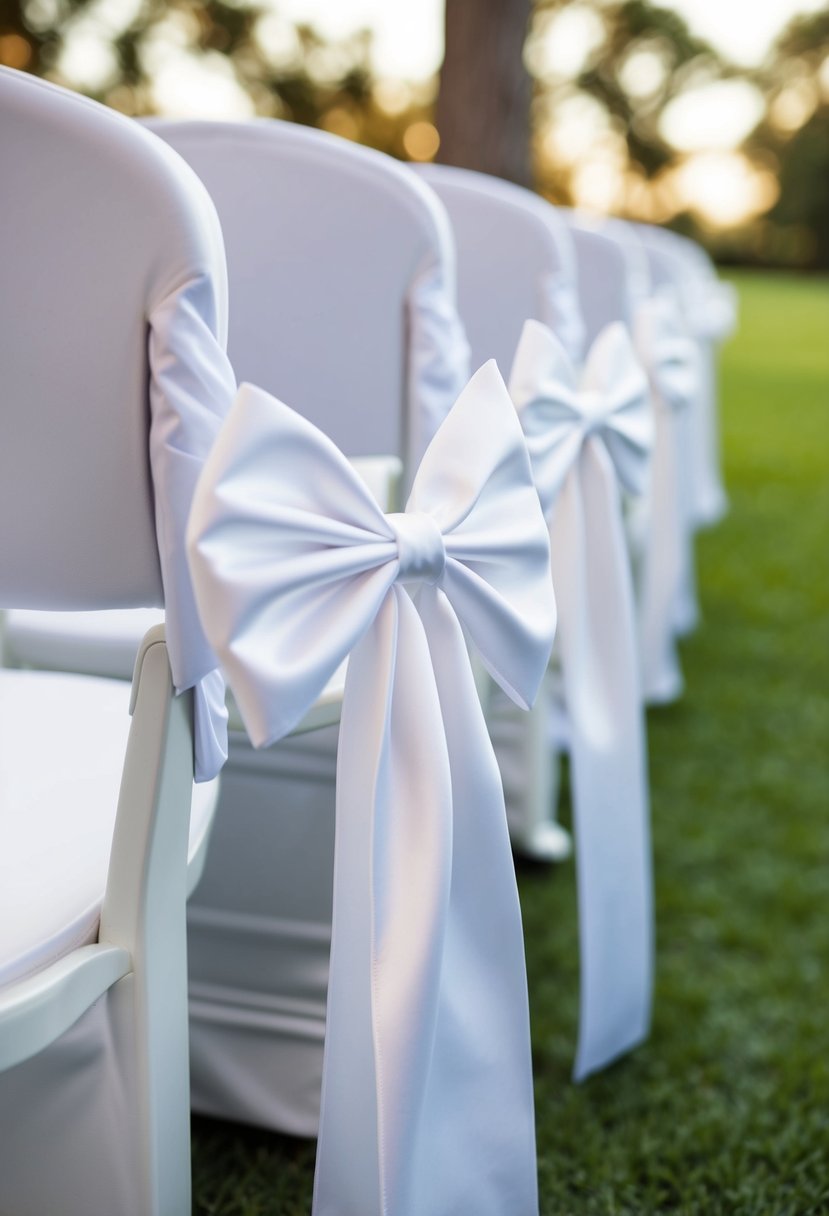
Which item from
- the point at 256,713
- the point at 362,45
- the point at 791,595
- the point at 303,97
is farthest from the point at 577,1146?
the point at 362,45

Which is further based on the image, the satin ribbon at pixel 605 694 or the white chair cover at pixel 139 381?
the satin ribbon at pixel 605 694

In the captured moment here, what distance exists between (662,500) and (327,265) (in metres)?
1.59

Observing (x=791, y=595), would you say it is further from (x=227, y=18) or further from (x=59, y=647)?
(x=227, y=18)

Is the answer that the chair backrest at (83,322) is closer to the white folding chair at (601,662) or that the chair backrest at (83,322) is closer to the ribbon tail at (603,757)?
the white folding chair at (601,662)

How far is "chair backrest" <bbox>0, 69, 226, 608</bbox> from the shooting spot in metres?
0.71

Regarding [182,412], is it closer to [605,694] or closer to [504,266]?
[605,694]

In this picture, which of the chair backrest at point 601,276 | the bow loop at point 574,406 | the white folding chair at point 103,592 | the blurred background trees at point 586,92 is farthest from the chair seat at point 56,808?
the blurred background trees at point 586,92

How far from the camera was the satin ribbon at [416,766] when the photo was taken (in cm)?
80

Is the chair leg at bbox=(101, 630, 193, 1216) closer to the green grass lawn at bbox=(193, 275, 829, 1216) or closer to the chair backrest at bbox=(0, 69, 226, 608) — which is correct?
the chair backrest at bbox=(0, 69, 226, 608)

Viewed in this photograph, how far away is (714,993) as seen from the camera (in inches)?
71.1

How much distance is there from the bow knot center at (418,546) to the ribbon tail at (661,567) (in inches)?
71.1

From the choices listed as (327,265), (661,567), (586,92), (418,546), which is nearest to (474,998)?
(418,546)

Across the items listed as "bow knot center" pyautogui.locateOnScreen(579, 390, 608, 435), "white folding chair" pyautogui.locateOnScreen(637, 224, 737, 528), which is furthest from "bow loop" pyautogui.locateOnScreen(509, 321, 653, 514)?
"white folding chair" pyautogui.locateOnScreen(637, 224, 737, 528)

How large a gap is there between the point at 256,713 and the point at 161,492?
→ 147 mm
